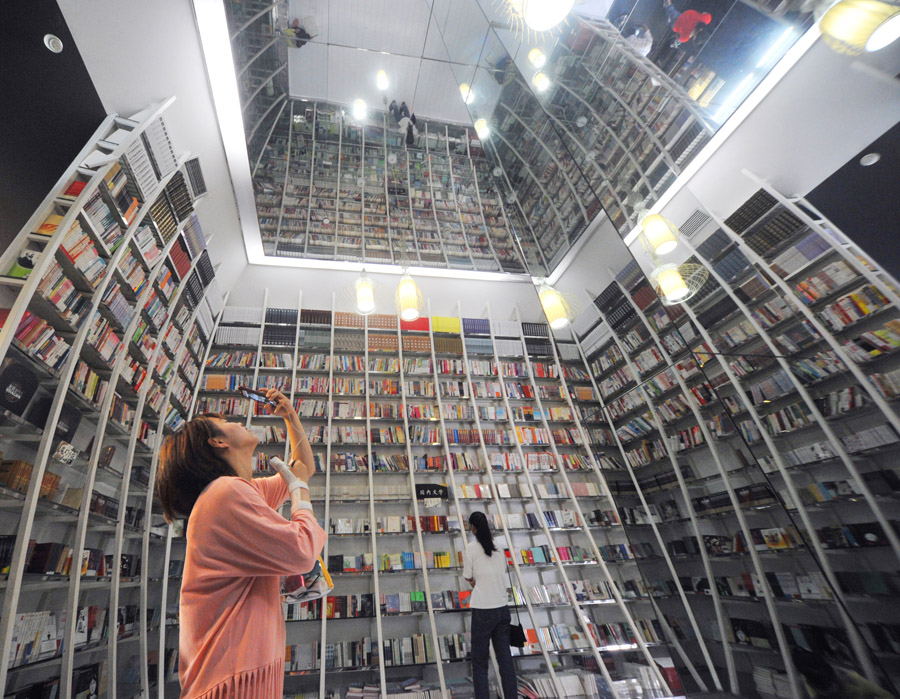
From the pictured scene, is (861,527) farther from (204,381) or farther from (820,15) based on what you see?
(204,381)

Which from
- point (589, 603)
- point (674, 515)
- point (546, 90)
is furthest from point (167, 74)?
point (589, 603)

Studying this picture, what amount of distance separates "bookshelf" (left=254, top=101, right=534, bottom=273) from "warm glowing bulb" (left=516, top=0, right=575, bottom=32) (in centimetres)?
403

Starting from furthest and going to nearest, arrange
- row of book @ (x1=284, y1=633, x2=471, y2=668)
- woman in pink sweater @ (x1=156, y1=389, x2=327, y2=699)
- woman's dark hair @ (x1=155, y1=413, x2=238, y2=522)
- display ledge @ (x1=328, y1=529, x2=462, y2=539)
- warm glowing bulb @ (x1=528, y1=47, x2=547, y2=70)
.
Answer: display ledge @ (x1=328, y1=529, x2=462, y2=539) < row of book @ (x1=284, y1=633, x2=471, y2=668) < warm glowing bulb @ (x1=528, y1=47, x2=547, y2=70) < woman's dark hair @ (x1=155, y1=413, x2=238, y2=522) < woman in pink sweater @ (x1=156, y1=389, x2=327, y2=699)

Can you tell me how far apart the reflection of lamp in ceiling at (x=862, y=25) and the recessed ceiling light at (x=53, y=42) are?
3.24 meters

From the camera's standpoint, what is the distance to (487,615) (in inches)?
109

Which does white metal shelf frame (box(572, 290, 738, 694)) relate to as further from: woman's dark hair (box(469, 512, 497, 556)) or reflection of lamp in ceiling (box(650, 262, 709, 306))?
woman's dark hair (box(469, 512, 497, 556))

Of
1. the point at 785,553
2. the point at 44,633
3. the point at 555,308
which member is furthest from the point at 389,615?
the point at 785,553

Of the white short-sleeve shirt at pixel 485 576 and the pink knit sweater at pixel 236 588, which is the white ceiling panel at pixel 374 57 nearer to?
the pink knit sweater at pixel 236 588

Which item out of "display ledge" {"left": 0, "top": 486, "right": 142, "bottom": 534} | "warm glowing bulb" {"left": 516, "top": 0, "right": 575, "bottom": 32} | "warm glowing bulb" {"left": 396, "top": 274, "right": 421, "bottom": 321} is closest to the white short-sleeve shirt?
"warm glowing bulb" {"left": 396, "top": 274, "right": 421, "bottom": 321}

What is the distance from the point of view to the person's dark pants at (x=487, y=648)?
2611mm

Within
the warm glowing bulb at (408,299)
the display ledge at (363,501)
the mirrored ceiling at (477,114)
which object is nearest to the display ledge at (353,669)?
the display ledge at (363,501)

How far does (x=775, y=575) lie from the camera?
0.41m

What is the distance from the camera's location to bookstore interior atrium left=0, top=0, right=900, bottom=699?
1.65ft

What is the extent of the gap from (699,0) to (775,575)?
4454 mm
